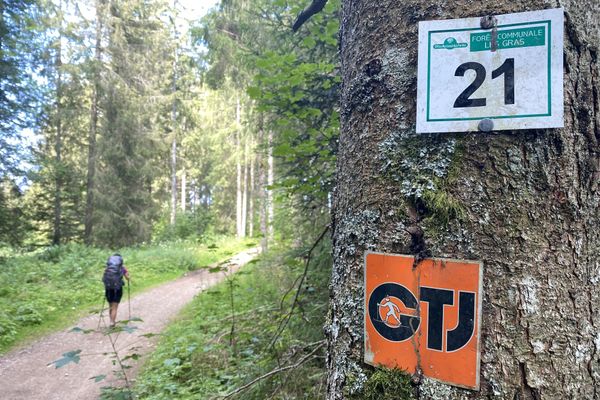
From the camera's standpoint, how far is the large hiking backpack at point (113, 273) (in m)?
7.70

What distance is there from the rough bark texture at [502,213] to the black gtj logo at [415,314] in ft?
0.13

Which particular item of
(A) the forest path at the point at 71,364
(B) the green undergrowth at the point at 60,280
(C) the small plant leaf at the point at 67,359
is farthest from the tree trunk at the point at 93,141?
(C) the small plant leaf at the point at 67,359

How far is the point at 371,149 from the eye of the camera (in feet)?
3.23

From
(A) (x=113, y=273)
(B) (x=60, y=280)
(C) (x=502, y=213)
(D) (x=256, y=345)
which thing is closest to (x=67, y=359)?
(D) (x=256, y=345)

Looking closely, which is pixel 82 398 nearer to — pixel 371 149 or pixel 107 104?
pixel 371 149

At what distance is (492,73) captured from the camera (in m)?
0.86

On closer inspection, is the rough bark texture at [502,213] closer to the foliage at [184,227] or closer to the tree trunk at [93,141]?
the tree trunk at [93,141]

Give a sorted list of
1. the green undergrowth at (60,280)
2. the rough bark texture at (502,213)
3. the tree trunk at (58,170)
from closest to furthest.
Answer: the rough bark texture at (502,213) < the green undergrowth at (60,280) < the tree trunk at (58,170)

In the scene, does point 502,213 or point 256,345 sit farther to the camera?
point 256,345

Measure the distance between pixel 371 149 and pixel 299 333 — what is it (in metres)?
3.04

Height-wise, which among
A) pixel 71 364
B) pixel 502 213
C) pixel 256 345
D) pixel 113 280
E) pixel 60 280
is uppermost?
pixel 502 213

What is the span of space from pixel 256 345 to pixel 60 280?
9.20 metres

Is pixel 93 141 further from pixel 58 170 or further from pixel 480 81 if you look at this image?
pixel 480 81

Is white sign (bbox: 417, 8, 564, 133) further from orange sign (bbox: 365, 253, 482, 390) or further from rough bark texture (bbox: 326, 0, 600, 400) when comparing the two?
orange sign (bbox: 365, 253, 482, 390)
